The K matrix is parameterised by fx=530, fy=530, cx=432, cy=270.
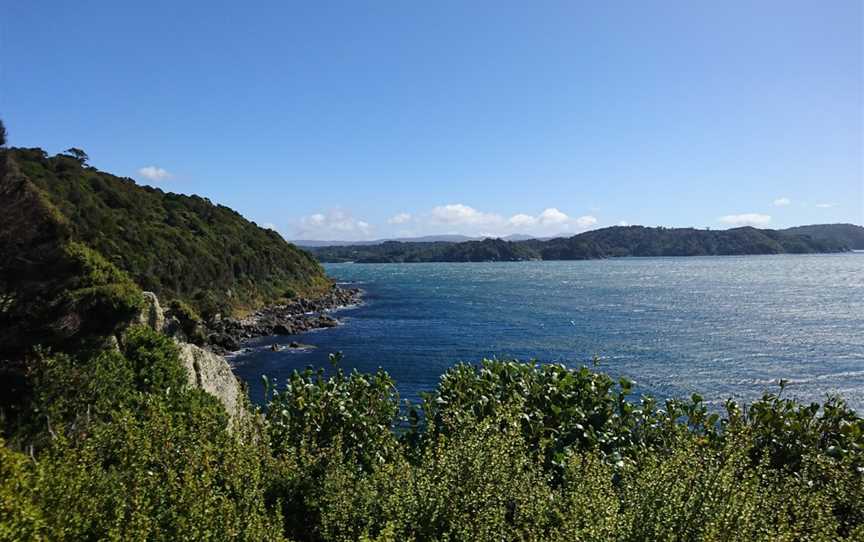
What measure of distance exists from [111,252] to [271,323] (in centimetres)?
1853

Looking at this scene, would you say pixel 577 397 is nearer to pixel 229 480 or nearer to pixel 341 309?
pixel 229 480

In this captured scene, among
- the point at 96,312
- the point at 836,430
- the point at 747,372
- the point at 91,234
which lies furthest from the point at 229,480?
the point at 91,234

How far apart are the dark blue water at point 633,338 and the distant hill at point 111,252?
15.0 meters

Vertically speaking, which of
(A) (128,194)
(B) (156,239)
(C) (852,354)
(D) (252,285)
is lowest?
(C) (852,354)

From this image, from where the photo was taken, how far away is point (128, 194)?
7775 cm

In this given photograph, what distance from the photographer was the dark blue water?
1625 inches

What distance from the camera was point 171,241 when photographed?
70000mm

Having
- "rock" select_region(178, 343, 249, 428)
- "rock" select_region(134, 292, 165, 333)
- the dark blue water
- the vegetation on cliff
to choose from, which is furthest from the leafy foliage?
the vegetation on cliff

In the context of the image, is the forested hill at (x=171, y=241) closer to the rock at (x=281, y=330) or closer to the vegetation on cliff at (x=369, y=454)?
the rock at (x=281, y=330)

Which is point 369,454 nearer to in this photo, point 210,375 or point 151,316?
point 210,375

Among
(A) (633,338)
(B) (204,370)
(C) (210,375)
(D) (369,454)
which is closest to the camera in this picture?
(D) (369,454)

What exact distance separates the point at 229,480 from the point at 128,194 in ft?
274

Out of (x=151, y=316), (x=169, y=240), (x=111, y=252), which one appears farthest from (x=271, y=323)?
(x=151, y=316)

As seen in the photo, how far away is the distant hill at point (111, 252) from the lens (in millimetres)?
15836
